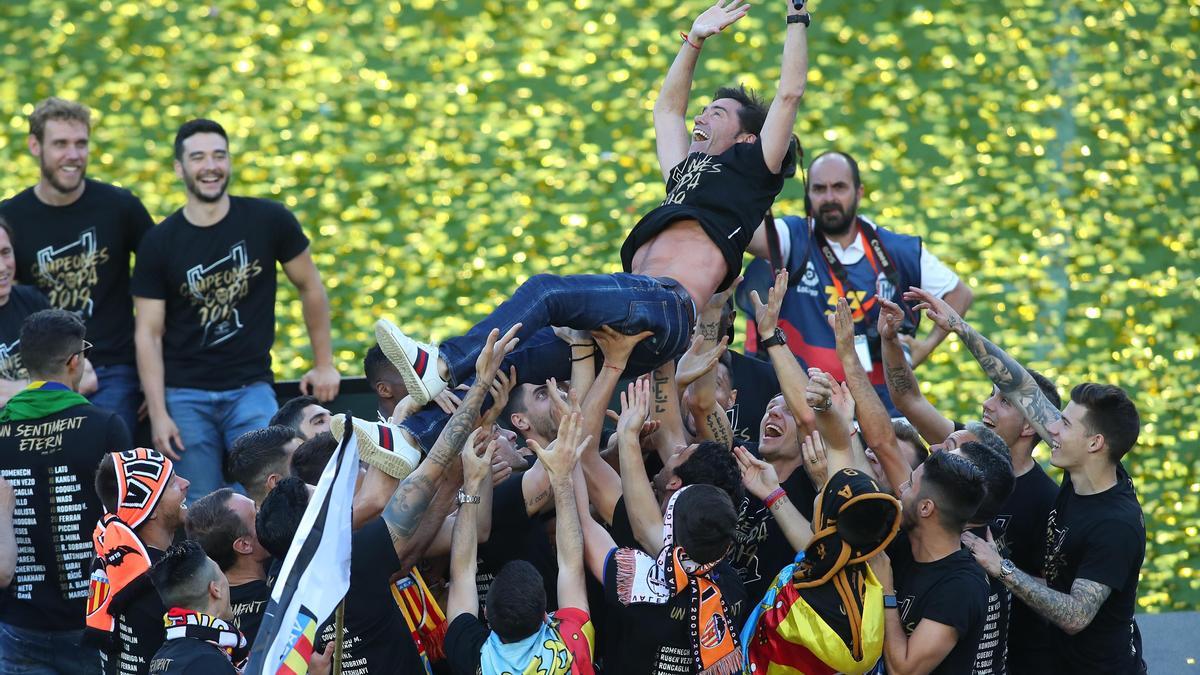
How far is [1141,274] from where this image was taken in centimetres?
963

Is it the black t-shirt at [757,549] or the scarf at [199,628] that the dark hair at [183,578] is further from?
the black t-shirt at [757,549]

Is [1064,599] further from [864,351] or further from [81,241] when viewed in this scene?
[81,241]

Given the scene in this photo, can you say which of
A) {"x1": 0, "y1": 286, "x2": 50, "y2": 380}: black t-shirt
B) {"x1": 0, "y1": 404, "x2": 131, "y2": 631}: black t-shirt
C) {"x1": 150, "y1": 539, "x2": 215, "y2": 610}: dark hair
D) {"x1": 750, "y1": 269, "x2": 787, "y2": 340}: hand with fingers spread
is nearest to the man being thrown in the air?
{"x1": 750, "y1": 269, "x2": 787, "y2": 340}: hand with fingers spread

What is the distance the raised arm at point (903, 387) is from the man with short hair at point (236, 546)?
2402mm

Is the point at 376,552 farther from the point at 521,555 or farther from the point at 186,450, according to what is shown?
the point at 186,450

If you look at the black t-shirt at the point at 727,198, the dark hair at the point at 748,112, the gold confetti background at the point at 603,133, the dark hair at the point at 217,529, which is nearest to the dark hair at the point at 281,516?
the dark hair at the point at 217,529

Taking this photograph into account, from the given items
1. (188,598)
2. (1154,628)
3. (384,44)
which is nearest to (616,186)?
(384,44)

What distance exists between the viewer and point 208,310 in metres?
7.39

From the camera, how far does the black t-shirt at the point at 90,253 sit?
727 cm

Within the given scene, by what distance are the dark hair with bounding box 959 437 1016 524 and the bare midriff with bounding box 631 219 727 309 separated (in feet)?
3.94

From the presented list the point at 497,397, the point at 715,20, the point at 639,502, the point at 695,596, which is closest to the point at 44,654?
the point at 497,397

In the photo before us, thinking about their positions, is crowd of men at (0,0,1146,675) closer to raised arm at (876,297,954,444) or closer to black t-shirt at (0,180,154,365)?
raised arm at (876,297,954,444)

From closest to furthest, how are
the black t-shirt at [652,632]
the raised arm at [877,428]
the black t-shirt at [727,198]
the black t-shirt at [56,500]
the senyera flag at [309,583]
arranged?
the senyera flag at [309,583] → the black t-shirt at [652,632] → the raised arm at [877,428] → the black t-shirt at [56,500] → the black t-shirt at [727,198]

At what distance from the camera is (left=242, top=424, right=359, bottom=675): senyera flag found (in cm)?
421
